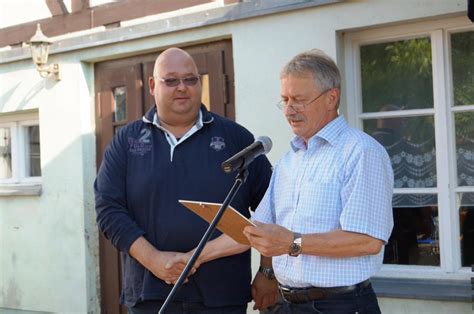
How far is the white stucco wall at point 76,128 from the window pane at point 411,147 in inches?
14.5

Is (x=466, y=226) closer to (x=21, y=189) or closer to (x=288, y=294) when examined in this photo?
(x=288, y=294)

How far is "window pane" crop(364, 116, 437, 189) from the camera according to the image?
15.4 ft

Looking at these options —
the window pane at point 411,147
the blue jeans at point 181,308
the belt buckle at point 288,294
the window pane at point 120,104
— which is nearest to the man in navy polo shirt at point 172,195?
the blue jeans at point 181,308

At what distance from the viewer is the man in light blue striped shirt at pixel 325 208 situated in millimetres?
2410

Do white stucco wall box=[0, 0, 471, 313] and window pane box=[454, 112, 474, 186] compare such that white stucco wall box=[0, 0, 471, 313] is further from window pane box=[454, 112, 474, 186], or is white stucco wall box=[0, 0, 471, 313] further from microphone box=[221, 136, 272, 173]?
microphone box=[221, 136, 272, 173]

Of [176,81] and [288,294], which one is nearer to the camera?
[288,294]

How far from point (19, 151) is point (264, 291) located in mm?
4706

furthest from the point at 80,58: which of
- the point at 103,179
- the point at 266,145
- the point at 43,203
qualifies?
the point at 266,145

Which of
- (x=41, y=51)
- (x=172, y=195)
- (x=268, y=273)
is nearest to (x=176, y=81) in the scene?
(x=172, y=195)

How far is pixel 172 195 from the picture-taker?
318cm

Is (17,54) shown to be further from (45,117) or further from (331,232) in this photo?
(331,232)

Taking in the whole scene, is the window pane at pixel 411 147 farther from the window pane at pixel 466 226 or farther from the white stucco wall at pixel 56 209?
the white stucco wall at pixel 56 209

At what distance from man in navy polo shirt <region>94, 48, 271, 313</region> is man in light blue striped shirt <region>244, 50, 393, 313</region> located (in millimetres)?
523

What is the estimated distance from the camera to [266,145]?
2545 mm
